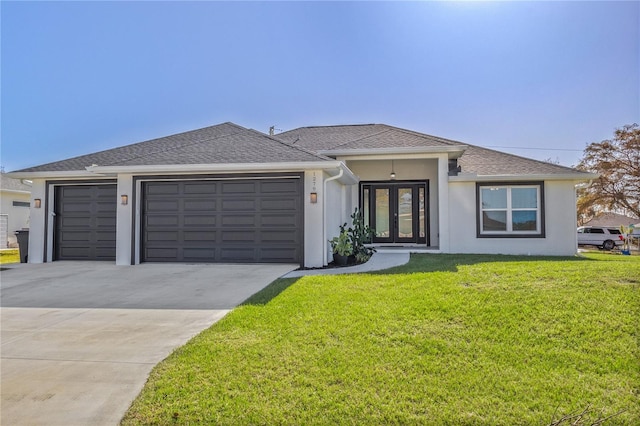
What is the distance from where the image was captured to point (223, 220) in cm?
970

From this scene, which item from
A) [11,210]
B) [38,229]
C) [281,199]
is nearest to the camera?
[281,199]

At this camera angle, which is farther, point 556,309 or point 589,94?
point 589,94

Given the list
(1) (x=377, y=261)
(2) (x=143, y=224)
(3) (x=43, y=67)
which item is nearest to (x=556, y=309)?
(1) (x=377, y=261)

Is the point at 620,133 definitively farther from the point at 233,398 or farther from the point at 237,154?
the point at 233,398

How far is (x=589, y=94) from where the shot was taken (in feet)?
39.7

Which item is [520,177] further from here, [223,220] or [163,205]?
[163,205]

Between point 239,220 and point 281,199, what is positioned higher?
point 281,199

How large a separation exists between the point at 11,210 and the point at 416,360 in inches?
961

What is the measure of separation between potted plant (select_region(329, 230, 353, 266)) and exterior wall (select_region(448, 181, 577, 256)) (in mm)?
3933

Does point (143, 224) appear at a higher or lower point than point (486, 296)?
higher

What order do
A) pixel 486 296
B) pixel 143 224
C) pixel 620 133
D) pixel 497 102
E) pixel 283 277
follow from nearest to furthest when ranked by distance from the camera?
pixel 486 296 → pixel 283 277 → pixel 143 224 → pixel 497 102 → pixel 620 133

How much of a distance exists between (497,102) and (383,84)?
4398 millimetres

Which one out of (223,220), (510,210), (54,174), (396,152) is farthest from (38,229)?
(510,210)

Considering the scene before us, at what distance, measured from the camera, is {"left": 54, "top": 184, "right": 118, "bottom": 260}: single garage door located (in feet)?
35.5
